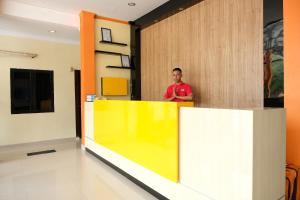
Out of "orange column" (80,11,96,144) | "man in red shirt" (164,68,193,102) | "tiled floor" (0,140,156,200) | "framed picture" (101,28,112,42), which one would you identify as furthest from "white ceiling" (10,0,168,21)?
"tiled floor" (0,140,156,200)

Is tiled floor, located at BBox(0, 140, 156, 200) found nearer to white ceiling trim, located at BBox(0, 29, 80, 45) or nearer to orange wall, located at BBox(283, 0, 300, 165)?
orange wall, located at BBox(283, 0, 300, 165)

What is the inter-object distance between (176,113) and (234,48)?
1783 mm

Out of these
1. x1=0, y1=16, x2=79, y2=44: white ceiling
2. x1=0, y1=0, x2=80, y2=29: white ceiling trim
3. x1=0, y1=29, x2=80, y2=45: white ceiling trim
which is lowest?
x1=0, y1=29, x2=80, y2=45: white ceiling trim

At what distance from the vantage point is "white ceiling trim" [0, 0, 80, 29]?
12.9ft

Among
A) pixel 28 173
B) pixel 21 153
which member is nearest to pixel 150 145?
pixel 28 173

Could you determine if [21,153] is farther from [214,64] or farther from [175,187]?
[214,64]

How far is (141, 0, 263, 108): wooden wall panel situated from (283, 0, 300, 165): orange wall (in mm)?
399

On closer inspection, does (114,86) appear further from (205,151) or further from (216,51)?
(205,151)

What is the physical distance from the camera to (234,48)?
3082mm

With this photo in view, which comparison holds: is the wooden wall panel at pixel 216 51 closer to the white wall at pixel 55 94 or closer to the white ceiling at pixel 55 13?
the white ceiling at pixel 55 13

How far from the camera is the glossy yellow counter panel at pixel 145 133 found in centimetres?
203

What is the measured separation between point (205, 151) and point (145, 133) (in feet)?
3.03

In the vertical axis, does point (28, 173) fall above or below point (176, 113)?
below

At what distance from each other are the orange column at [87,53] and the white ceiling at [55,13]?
217 millimetres
